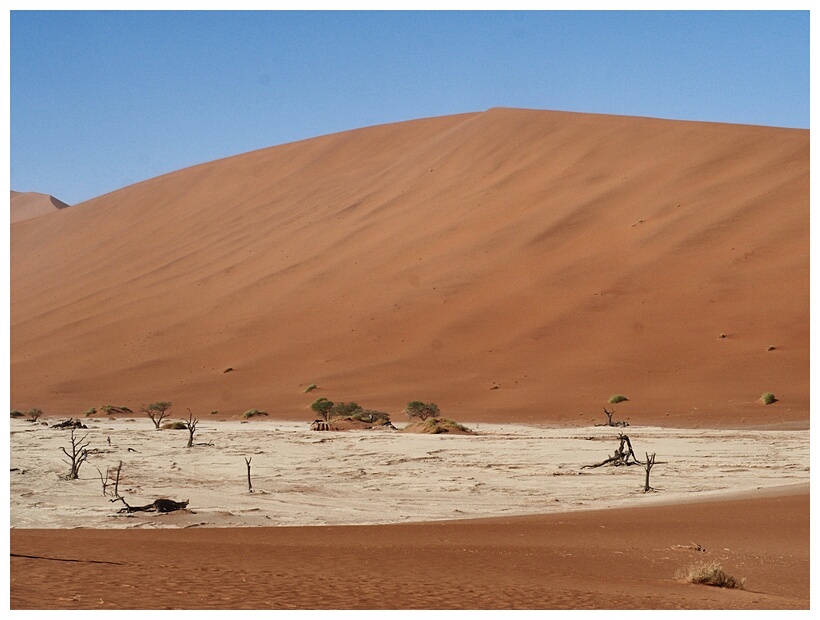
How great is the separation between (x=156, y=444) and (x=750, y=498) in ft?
44.9

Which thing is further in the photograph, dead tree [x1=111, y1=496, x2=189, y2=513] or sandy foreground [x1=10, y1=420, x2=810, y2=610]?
dead tree [x1=111, y1=496, x2=189, y2=513]

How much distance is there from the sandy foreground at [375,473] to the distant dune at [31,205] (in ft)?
368

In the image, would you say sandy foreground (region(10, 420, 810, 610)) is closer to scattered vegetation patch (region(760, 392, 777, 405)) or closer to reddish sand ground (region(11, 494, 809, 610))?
reddish sand ground (region(11, 494, 809, 610))

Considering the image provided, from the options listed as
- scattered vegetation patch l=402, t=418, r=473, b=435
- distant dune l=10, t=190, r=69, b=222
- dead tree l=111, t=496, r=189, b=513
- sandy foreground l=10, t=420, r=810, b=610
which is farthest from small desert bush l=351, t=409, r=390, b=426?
distant dune l=10, t=190, r=69, b=222

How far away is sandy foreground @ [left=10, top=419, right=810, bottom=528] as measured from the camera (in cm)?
1399

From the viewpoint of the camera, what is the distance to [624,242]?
40844 mm

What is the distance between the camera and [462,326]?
37219 mm

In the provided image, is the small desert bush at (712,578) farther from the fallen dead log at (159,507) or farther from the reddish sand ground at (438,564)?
the fallen dead log at (159,507)

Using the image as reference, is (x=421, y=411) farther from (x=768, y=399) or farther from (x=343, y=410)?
(x=768, y=399)

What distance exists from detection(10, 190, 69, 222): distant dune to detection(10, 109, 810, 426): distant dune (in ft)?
223

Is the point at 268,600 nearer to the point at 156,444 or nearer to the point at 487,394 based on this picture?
the point at 156,444

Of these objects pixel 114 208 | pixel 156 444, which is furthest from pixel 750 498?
pixel 114 208

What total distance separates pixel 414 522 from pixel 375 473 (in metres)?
5.19

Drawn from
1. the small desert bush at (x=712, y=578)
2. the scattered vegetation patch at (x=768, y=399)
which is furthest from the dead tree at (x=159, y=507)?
the scattered vegetation patch at (x=768, y=399)
